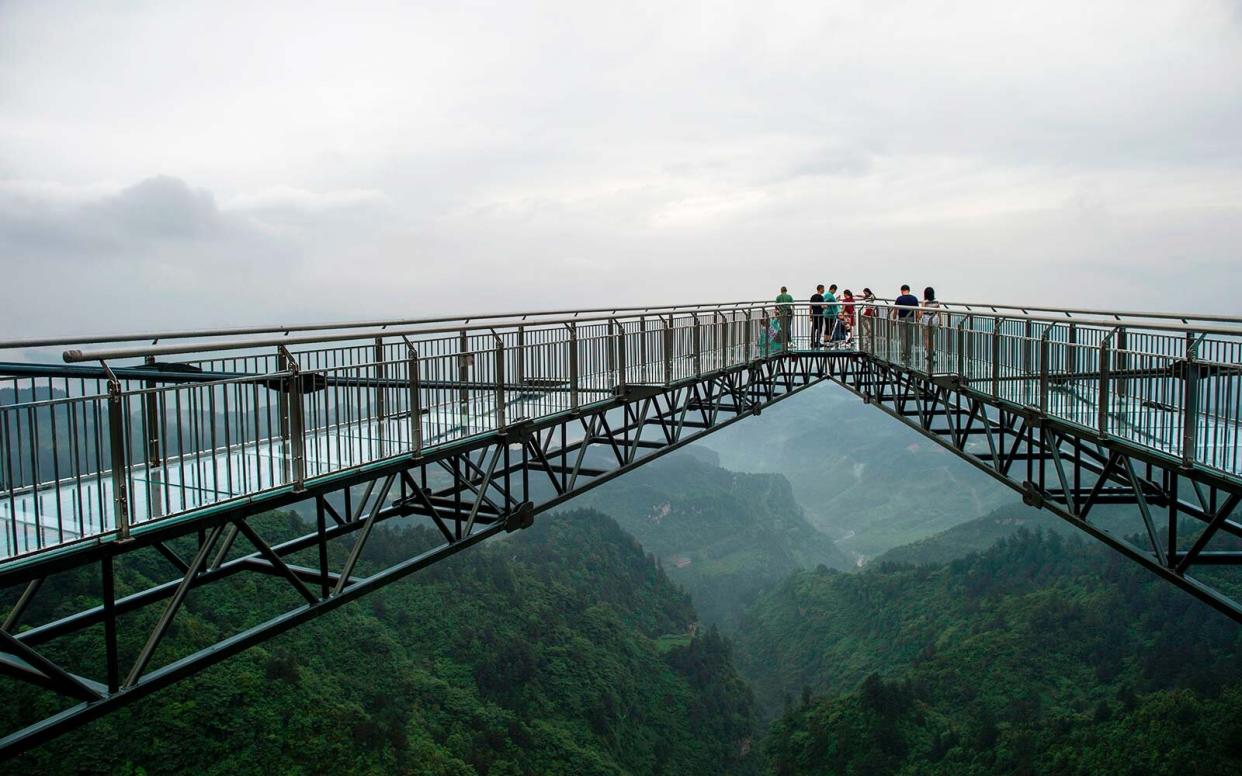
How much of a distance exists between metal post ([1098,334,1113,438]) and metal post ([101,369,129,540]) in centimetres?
883

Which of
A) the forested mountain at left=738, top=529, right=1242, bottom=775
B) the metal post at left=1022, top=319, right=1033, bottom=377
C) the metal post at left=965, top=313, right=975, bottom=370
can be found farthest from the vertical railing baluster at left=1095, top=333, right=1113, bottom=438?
the forested mountain at left=738, top=529, right=1242, bottom=775

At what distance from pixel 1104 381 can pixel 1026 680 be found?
6097 centimetres

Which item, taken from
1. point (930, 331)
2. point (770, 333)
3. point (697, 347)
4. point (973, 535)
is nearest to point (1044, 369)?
point (930, 331)

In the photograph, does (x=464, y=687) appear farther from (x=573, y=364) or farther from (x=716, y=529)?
(x=716, y=529)

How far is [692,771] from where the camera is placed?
64188 millimetres

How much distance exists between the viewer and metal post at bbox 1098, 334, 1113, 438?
8.59 metres

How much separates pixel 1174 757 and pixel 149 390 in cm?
5477

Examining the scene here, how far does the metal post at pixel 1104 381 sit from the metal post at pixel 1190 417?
111cm

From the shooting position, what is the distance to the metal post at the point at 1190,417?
7.30 m

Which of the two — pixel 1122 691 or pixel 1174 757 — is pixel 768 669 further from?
pixel 1174 757

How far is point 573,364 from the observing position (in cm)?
1055

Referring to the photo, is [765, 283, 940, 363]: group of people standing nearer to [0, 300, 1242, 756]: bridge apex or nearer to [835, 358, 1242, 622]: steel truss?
[835, 358, 1242, 622]: steel truss

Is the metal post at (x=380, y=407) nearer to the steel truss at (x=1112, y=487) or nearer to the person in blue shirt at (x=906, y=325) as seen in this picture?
the steel truss at (x=1112, y=487)

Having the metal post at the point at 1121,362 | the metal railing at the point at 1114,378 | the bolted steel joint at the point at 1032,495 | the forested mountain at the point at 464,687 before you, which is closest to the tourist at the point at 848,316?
the metal railing at the point at 1114,378
